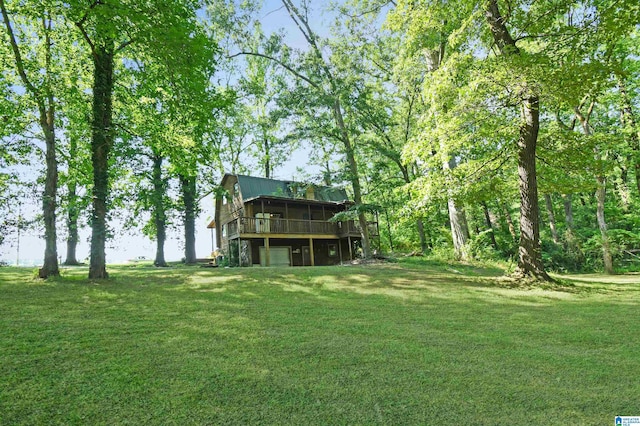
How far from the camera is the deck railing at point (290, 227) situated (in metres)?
19.1

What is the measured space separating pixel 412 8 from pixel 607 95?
1143 centimetres

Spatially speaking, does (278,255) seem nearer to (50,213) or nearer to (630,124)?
(50,213)

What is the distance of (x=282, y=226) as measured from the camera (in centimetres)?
2022

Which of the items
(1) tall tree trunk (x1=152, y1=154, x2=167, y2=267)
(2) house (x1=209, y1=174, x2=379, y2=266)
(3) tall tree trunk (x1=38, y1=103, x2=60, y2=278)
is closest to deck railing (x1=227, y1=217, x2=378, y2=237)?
(2) house (x1=209, y1=174, x2=379, y2=266)

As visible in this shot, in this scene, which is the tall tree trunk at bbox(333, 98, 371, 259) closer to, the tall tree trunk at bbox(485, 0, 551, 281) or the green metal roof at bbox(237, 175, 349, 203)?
the green metal roof at bbox(237, 175, 349, 203)

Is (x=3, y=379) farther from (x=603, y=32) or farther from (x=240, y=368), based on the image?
(x=603, y=32)

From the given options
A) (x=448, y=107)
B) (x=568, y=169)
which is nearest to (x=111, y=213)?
(x=448, y=107)

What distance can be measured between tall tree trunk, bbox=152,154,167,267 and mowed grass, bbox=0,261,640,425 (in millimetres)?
9590

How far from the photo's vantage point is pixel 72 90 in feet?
31.2

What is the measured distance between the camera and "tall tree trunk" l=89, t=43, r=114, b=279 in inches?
372

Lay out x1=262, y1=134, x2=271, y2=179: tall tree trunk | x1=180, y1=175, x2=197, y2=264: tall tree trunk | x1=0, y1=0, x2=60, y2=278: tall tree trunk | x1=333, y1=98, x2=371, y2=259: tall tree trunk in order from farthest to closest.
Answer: x1=262, y1=134, x2=271, y2=179: tall tree trunk
x1=180, y1=175, x2=197, y2=264: tall tree trunk
x1=333, y1=98, x2=371, y2=259: tall tree trunk
x1=0, y1=0, x2=60, y2=278: tall tree trunk

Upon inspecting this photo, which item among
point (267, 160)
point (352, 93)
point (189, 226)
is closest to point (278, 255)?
point (189, 226)

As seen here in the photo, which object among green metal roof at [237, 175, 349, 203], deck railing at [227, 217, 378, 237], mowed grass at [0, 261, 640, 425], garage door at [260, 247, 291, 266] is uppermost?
green metal roof at [237, 175, 349, 203]

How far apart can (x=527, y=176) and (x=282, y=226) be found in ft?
44.9
